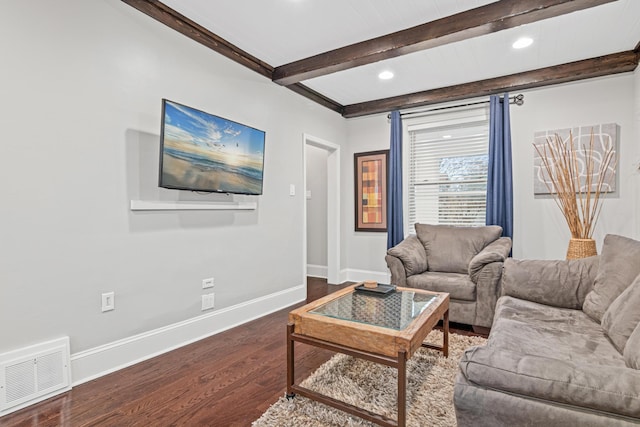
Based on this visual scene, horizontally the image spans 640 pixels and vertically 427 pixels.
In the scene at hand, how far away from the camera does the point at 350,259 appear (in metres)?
5.21

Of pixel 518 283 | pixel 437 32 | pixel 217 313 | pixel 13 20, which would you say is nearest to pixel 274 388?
pixel 217 313

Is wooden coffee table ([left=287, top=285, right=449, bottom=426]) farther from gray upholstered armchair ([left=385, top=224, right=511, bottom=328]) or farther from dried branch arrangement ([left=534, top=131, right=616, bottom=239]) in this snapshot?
dried branch arrangement ([left=534, top=131, right=616, bottom=239])

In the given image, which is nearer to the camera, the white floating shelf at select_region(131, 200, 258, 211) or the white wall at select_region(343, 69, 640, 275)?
the white floating shelf at select_region(131, 200, 258, 211)

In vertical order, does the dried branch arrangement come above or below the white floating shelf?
above

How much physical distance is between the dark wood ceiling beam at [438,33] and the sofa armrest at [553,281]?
1772mm

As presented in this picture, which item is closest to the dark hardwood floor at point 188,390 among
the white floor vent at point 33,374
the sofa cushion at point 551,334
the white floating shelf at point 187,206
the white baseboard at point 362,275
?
the white floor vent at point 33,374

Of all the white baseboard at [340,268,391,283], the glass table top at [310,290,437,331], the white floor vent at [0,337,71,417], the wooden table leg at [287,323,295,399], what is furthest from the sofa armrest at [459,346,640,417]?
the white baseboard at [340,268,391,283]

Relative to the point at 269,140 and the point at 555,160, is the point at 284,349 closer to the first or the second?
the point at 269,140

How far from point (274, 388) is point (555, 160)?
3.74 metres

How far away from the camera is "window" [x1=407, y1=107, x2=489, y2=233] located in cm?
432

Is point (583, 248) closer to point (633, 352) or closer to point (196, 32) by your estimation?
point (633, 352)

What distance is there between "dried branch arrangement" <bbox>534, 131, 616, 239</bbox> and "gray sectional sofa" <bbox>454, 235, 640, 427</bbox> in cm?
148

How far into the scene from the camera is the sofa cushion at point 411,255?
Result: 11.1 ft

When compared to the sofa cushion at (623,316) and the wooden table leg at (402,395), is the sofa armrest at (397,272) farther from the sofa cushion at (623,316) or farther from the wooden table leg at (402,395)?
the wooden table leg at (402,395)
